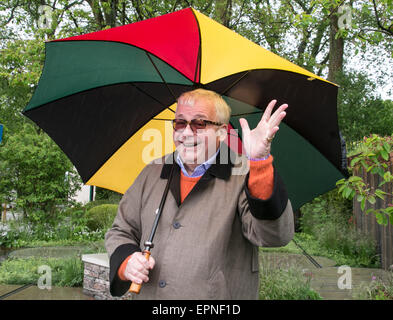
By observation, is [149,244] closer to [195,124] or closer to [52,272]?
[195,124]

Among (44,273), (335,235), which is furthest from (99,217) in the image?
(335,235)

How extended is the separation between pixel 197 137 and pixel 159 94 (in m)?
0.75

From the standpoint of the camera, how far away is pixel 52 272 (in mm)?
5531

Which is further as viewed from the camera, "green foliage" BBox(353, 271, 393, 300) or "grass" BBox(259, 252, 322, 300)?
"green foliage" BBox(353, 271, 393, 300)

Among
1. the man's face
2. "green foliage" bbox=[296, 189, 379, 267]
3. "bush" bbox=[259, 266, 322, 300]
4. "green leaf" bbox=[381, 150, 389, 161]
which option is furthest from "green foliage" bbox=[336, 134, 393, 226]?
"green foliage" bbox=[296, 189, 379, 267]

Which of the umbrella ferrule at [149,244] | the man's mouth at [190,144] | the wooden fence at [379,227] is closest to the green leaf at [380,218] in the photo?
the man's mouth at [190,144]

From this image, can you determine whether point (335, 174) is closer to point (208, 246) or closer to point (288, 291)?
point (208, 246)

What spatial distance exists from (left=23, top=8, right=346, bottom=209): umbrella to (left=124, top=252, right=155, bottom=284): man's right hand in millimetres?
945

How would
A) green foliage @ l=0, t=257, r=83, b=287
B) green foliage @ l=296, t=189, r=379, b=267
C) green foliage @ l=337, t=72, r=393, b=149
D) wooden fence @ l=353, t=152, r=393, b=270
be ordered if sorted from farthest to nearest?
green foliage @ l=337, t=72, r=393, b=149
green foliage @ l=296, t=189, r=379, b=267
wooden fence @ l=353, t=152, r=393, b=270
green foliage @ l=0, t=257, r=83, b=287

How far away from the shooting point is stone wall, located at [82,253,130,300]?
460 cm

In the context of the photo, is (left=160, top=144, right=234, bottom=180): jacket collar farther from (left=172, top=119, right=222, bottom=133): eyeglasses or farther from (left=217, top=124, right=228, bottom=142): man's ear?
(left=172, top=119, right=222, bottom=133): eyeglasses

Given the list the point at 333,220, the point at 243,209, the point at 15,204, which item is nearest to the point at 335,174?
the point at 243,209

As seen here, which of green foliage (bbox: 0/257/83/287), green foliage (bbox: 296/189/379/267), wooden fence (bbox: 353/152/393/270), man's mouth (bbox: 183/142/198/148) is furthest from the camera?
green foliage (bbox: 296/189/379/267)

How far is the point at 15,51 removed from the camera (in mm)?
9797
